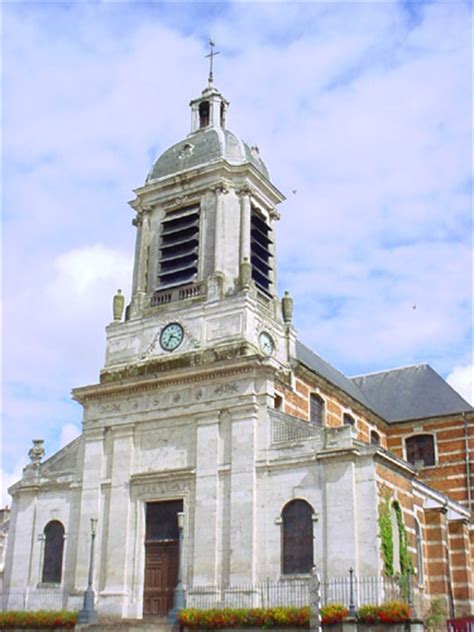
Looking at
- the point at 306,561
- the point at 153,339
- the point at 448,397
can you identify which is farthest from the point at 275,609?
the point at 448,397

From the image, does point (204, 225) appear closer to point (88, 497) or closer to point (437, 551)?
point (88, 497)

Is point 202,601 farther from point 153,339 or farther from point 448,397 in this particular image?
point 448,397

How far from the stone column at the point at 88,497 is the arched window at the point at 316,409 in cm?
735


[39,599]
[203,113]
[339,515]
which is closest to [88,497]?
[39,599]

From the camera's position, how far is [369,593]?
2064 cm

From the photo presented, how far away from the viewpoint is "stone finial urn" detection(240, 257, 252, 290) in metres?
26.5

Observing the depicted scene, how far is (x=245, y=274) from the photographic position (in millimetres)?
26688

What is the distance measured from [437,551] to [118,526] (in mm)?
10107

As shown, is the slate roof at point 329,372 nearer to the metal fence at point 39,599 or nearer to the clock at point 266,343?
the clock at point 266,343

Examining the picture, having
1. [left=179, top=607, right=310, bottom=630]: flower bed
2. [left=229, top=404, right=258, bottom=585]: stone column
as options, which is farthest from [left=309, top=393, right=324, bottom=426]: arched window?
[left=179, top=607, right=310, bottom=630]: flower bed

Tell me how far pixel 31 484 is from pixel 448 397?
18.1 metres

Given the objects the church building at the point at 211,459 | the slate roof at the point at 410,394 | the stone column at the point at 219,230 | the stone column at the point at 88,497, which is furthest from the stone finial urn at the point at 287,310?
the slate roof at the point at 410,394

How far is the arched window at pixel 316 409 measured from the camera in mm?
28806

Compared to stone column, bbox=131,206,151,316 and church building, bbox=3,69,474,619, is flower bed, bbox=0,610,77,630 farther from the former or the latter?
stone column, bbox=131,206,151,316
